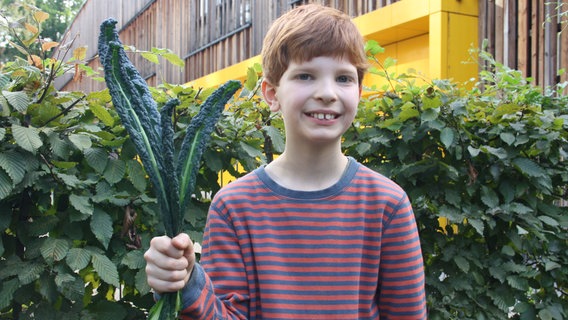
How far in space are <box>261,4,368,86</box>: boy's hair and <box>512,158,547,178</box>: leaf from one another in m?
1.40

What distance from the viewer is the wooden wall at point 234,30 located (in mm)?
5777

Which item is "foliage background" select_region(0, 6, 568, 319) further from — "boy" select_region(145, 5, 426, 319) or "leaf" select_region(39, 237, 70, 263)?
"boy" select_region(145, 5, 426, 319)

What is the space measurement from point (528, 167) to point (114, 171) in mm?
1718

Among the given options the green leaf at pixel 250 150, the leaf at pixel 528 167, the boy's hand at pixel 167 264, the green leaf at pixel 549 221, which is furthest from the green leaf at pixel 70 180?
the green leaf at pixel 549 221

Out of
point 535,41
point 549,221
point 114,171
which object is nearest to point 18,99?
point 114,171

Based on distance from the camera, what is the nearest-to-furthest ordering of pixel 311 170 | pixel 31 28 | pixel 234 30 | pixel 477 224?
pixel 311 170, pixel 31 28, pixel 477 224, pixel 234 30

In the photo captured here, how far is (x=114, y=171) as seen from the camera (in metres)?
2.24

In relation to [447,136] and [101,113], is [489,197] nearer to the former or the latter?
[447,136]

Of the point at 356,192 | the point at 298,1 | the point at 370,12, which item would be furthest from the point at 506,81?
the point at 298,1

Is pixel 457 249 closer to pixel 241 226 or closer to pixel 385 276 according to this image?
pixel 385 276

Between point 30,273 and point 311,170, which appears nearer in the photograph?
point 311,170

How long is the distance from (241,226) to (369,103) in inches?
63.0

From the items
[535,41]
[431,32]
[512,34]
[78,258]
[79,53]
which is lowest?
[78,258]

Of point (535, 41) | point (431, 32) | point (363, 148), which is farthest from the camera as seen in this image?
point (431, 32)
